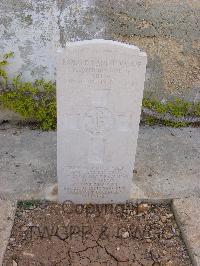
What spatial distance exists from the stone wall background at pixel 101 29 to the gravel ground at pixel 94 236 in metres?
1.44

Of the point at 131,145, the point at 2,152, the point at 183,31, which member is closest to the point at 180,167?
the point at 131,145

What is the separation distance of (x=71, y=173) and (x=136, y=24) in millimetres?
1584

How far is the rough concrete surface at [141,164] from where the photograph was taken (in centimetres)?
357

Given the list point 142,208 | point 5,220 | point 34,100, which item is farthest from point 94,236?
point 34,100

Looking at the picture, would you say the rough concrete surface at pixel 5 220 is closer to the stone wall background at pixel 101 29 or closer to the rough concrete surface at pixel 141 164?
the rough concrete surface at pixel 141 164

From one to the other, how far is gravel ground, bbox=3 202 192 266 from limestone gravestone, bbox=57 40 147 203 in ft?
0.50

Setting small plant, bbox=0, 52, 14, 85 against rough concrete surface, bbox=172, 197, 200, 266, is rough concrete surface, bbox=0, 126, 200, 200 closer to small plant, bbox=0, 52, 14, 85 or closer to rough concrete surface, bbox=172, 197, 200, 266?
rough concrete surface, bbox=172, 197, 200, 266

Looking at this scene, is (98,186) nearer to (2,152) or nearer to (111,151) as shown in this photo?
(111,151)

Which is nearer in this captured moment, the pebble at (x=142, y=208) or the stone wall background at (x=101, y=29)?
the pebble at (x=142, y=208)

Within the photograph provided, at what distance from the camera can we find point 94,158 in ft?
10.8

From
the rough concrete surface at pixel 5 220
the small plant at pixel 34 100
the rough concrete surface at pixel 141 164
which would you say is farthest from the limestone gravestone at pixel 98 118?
the small plant at pixel 34 100

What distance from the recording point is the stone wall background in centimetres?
396

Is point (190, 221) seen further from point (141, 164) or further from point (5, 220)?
point (5, 220)

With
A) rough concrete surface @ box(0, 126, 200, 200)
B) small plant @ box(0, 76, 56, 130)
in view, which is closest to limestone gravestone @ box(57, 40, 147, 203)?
rough concrete surface @ box(0, 126, 200, 200)
